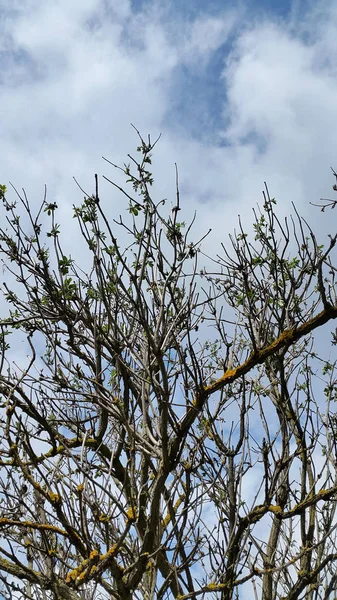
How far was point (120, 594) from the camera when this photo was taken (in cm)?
412

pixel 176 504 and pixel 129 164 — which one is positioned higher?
pixel 129 164

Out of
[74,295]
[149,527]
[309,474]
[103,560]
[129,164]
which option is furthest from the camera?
[309,474]

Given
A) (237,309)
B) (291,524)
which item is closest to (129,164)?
(237,309)

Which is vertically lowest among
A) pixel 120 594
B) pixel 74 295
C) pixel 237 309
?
pixel 120 594

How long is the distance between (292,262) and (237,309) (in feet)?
3.27

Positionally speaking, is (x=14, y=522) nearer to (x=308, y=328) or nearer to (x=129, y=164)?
(x=308, y=328)

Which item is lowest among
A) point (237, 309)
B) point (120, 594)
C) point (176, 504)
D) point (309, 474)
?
point (120, 594)

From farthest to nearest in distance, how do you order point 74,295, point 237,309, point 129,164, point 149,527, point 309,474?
point 237,309
point 309,474
point 74,295
point 129,164
point 149,527

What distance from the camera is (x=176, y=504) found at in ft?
20.5

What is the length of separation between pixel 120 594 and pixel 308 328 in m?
2.34

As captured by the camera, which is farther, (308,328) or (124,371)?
(124,371)

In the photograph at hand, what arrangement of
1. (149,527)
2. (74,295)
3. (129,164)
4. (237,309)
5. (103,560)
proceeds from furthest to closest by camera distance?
(237,309)
(74,295)
(129,164)
(149,527)
(103,560)

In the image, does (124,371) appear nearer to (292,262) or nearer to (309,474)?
(292,262)

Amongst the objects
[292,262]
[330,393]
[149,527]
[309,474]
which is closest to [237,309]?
[292,262]
